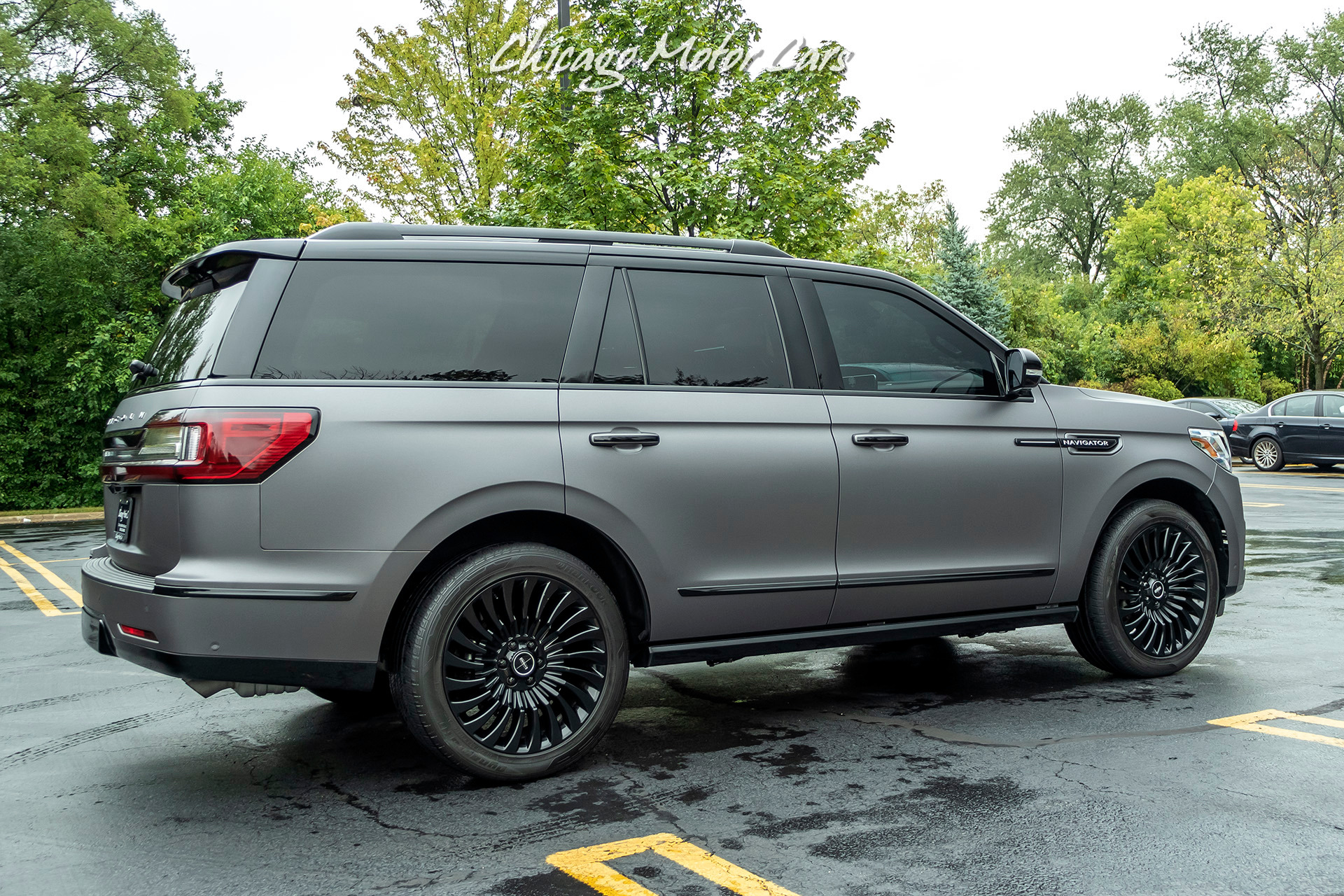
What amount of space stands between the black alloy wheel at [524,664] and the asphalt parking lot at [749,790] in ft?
0.69

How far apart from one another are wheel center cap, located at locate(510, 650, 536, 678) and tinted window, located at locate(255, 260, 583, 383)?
100cm

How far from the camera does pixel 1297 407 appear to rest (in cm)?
2352

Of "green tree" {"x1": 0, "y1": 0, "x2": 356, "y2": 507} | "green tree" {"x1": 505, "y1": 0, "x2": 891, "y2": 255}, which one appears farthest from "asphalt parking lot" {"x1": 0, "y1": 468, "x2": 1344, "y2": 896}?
"green tree" {"x1": 0, "y1": 0, "x2": 356, "y2": 507}

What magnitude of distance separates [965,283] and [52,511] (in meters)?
25.4

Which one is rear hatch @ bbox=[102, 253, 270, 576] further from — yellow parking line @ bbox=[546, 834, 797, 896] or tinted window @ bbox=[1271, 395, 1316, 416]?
tinted window @ bbox=[1271, 395, 1316, 416]

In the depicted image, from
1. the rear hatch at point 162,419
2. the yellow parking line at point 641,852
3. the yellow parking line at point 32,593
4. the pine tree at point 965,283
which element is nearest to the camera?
the yellow parking line at point 641,852

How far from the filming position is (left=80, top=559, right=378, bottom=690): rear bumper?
3678 millimetres

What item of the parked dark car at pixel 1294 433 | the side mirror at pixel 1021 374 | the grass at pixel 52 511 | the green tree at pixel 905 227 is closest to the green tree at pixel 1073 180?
the green tree at pixel 905 227

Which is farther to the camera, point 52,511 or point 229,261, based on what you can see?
point 52,511

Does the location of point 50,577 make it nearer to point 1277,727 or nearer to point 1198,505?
point 1198,505

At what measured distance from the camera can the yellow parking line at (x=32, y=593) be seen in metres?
8.61

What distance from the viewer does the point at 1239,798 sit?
3.85 meters

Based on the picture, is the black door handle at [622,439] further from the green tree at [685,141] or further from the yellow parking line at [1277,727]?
the green tree at [685,141]

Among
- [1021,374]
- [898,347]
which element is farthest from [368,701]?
[1021,374]
